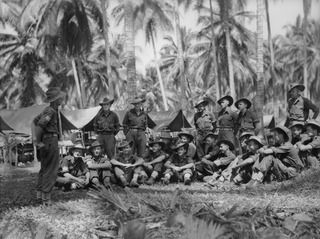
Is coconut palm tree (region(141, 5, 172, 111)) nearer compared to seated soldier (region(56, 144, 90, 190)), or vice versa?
seated soldier (region(56, 144, 90, 190))

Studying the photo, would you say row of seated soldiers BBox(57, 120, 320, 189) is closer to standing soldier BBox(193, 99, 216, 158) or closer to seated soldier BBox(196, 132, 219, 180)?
seated soldier BBox(196, 132, 219, 180)

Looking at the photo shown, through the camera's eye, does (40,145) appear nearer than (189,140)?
Yes

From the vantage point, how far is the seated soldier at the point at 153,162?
9094 mm

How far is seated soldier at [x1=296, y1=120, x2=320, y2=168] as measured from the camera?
28.6 feet

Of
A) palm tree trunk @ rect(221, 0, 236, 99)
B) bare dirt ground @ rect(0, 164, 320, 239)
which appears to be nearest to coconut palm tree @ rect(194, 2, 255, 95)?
palm tree trunk @ rect(221, 0, 236, 99)

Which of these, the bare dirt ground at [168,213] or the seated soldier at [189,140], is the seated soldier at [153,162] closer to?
the seated soldier at [189,140]

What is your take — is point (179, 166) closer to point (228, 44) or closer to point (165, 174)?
point (165, 174)

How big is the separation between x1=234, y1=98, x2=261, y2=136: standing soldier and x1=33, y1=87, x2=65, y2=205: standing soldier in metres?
4.65

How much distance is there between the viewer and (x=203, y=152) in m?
10.0

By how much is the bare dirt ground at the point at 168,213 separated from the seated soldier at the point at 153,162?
1.96m

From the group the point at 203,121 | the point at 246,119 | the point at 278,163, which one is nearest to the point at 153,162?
the point at 203,121

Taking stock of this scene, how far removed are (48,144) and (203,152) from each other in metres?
4.26

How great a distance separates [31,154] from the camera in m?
19.9

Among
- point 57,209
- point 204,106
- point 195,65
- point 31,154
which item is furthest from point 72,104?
point 57,209
